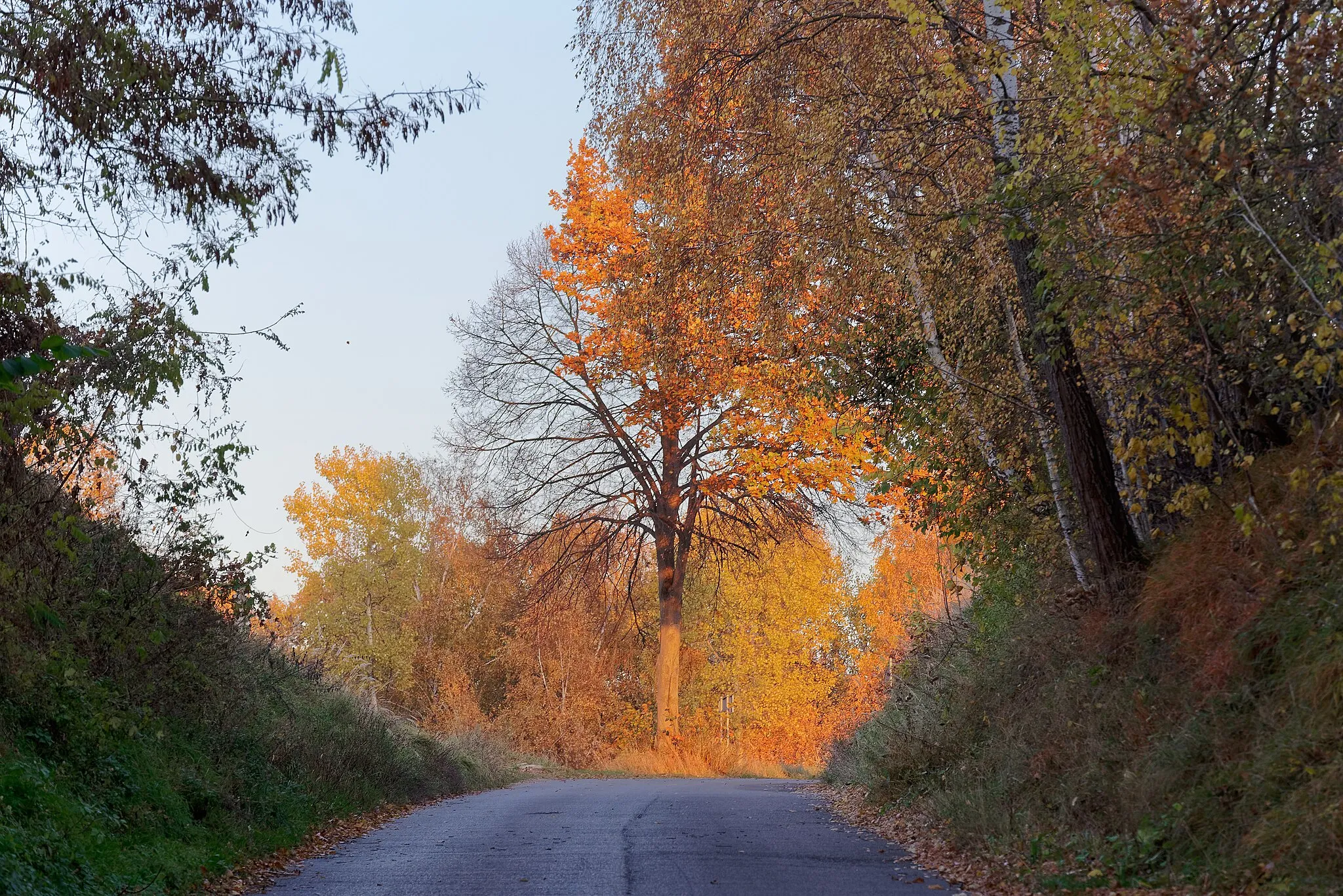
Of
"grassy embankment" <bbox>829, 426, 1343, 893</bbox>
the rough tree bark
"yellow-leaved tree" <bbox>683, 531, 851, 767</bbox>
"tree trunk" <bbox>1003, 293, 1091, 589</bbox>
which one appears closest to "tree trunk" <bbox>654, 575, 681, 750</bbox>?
"yellow-leaved tree" <bbox>683, 531, 851, 767</bbox>

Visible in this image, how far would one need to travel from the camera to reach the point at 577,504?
95.9 ft

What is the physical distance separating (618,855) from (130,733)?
14.1ft

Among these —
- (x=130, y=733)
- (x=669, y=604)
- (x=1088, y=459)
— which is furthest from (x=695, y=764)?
(x=130, y=733)

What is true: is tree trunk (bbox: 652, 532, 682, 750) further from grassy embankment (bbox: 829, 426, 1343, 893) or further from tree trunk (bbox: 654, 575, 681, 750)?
grassy embankment (bbox: 829, 426, 1343, 893)

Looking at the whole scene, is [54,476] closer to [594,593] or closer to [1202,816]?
[1202,816]

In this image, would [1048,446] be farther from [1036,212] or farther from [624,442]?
[624,442]

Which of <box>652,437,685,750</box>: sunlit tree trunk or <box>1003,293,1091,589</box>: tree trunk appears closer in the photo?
<box>1003,293,1091,589</box>: tree trunk

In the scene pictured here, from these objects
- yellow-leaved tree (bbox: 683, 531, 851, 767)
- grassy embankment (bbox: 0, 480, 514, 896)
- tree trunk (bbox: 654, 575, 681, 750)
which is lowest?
grassy embankment (bbox: 0, 480, 514, 896)

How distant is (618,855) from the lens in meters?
9.52

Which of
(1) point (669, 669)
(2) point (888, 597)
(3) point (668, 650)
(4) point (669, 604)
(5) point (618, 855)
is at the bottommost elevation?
(5) point (618, 855)

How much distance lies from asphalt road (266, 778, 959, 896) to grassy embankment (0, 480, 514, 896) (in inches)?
36.1

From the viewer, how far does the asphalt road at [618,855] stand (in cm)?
808

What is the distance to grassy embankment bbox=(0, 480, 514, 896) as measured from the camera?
7.61 metres

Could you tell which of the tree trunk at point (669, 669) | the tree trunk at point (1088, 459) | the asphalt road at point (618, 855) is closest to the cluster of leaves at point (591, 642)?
the tree trunk at point (669, 669)
